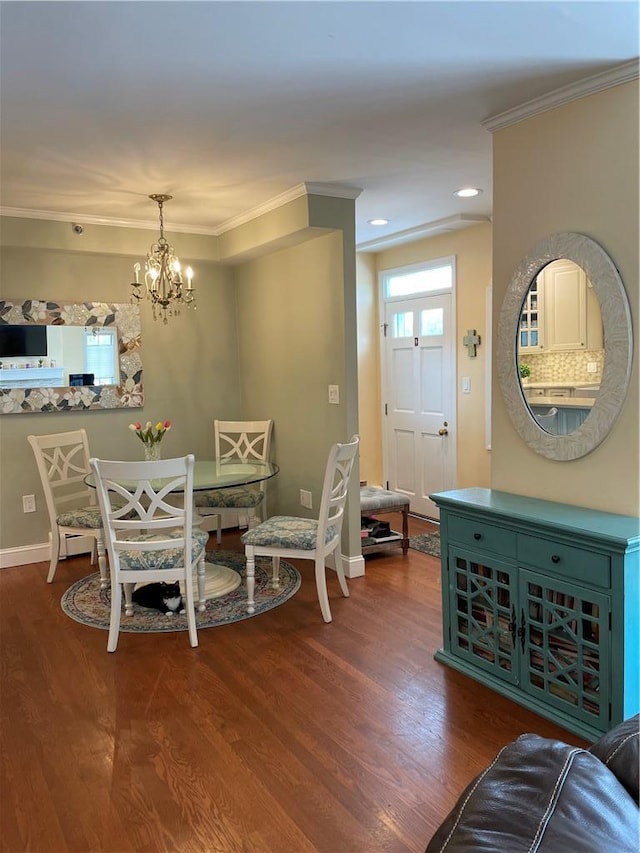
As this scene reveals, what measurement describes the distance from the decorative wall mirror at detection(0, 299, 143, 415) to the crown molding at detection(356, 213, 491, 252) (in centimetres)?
222

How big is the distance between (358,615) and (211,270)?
3.11 metres

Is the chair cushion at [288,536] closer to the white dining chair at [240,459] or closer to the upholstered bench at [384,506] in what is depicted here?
the white dining chair at [240,459]

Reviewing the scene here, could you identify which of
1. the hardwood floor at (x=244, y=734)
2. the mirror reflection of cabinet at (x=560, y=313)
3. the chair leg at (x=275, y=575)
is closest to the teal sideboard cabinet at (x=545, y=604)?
the hardwood floor at (x=244, y=734)

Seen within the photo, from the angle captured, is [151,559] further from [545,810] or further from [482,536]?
[545,810]

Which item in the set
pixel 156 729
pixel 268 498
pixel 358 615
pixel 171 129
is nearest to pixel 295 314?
pixel 268 498

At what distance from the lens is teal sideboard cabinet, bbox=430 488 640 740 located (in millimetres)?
2211

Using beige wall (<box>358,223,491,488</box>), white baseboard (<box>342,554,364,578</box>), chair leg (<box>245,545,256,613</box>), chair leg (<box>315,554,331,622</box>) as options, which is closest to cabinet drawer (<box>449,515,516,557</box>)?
chair leg (<box>315,554,331,622</box>)

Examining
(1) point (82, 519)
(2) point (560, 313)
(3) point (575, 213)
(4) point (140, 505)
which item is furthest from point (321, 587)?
(3) point (575, 213)

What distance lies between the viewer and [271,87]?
2498mm

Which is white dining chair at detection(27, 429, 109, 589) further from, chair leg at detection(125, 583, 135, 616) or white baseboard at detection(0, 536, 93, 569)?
chair leg at detection(125, 583, 135, 616)

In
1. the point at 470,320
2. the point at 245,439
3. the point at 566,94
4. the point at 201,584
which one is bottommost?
the point at 201,584

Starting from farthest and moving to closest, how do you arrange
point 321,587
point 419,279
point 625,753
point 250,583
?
point 419,279 → point 250,583 → point 321,587 → point 625,753

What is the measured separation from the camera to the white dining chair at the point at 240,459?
14.1 feet

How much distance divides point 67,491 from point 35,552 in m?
0.48
